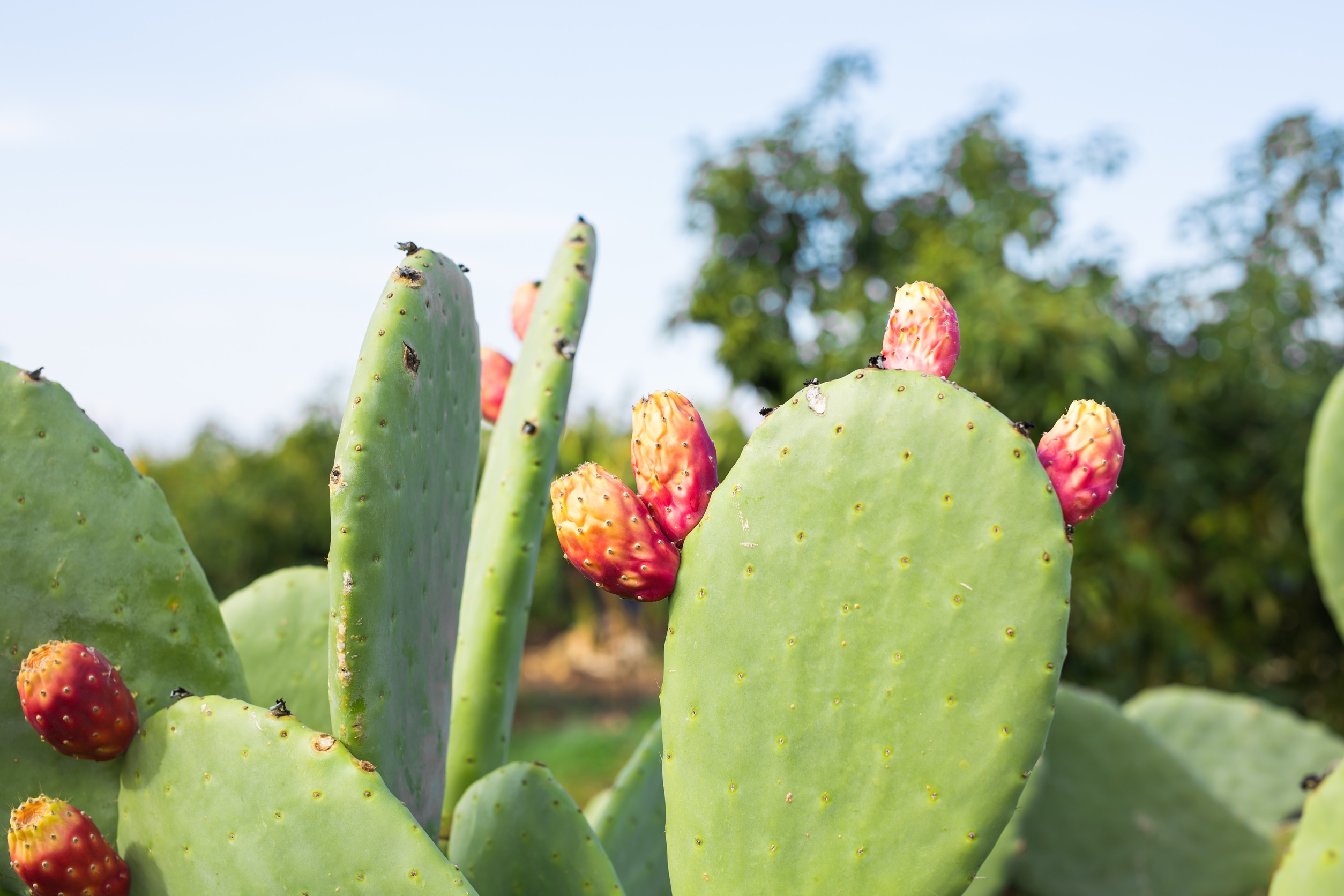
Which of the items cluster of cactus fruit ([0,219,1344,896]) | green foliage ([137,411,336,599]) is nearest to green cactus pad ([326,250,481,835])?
cluster of cactus fruit ([0,219,1344,896])

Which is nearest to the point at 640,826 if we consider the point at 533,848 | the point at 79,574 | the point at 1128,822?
the point at 533,848

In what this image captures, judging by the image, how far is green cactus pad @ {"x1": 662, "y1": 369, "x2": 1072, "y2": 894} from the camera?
78cm

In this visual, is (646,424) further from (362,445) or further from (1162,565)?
(1162,565)

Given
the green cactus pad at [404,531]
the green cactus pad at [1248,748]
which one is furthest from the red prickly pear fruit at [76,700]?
the green cactus pad at [1248,748]

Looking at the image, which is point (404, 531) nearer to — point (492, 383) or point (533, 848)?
point (533, 848)

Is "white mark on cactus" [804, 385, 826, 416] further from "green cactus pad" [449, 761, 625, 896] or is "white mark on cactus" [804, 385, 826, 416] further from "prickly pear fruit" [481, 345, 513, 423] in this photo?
"prickly pear fruit" [481, 345, 513, 423]

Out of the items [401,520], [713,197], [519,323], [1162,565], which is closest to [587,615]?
[713,197]

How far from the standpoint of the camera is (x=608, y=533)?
2.65 ft

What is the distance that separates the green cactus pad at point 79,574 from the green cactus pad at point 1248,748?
1795mm

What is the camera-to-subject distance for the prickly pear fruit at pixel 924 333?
2.88 feet

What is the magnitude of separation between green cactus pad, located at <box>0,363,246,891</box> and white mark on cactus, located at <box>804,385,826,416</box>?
606 millimetres

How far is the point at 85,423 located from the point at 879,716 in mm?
744

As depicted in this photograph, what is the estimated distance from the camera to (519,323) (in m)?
1.38

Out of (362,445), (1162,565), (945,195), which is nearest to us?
(362,445)
